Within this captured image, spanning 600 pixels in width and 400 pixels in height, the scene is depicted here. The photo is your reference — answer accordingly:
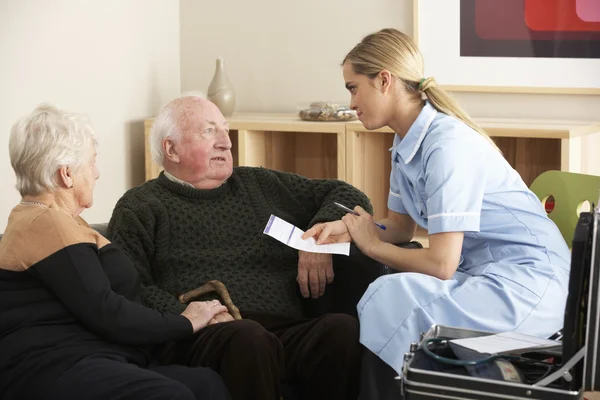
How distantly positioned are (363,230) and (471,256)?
0.31 meters

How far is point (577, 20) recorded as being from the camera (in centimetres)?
369

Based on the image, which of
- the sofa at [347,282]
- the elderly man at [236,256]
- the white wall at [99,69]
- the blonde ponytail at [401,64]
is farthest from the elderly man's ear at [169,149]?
the white wall at [99,69]

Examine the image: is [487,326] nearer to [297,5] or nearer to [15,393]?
[15,393]

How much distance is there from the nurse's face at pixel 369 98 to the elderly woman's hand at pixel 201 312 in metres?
0.63

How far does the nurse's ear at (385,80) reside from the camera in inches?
92.7

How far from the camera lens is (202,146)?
267cm

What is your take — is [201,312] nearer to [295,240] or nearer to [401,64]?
[295,240]

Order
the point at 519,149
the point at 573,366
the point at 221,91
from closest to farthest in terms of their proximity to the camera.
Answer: the point at 573,366 < the point at 519,149 < the point at 221,91

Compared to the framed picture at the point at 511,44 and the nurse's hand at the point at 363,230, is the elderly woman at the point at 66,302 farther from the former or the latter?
the framed picture at the point at 511,44

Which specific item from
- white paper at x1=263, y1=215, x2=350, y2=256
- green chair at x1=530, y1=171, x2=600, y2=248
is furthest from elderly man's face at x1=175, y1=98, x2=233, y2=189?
green chair at x1=530, y1=171, x2=600, y2=248

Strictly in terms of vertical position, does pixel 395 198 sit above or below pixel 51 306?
above

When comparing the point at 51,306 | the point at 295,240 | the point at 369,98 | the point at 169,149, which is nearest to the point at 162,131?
the point at 169,149

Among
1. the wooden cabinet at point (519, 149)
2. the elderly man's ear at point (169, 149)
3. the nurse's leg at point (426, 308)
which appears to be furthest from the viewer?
the wooden cabinet at point (519, 149)

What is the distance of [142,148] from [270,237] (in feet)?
5.75
